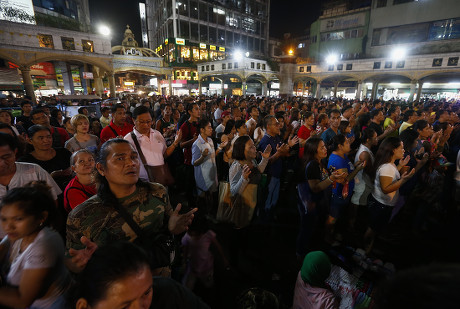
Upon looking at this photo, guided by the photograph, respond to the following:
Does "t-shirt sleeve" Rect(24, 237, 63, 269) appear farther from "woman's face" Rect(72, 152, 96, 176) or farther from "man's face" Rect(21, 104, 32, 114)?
"man's face" Rect(21, 104, 32, 114)

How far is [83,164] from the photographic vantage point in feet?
7.82

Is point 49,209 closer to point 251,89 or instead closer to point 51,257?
point 51,257

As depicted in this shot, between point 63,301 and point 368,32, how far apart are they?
48.9 metres

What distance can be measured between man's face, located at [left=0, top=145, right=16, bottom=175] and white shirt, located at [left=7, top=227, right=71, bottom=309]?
112cm

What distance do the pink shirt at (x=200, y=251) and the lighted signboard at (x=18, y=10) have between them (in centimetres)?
2798

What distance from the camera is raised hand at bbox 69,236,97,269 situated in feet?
4.82

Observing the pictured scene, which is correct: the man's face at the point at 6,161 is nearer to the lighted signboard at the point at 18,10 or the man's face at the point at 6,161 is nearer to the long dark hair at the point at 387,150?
the long dark hair at the point at 387,150

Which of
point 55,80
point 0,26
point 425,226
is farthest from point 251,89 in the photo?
point 425,226

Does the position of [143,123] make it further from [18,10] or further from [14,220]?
[18,10]

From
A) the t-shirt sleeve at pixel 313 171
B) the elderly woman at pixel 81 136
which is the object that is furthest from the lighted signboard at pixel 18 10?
the t-shirt sleeve at pixel 313 171

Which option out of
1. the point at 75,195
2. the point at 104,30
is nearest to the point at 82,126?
the point at 75,195

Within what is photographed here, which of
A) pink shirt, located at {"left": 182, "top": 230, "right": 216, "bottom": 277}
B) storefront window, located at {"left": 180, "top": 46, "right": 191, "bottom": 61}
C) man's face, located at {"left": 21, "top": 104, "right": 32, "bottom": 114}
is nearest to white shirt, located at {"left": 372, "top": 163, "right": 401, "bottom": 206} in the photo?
pink shirt, located at {"left": 182, "top": 230, "right": 216, "bottom": 277}

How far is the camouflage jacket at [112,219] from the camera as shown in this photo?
157cm

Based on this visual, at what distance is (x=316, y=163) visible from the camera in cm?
308
